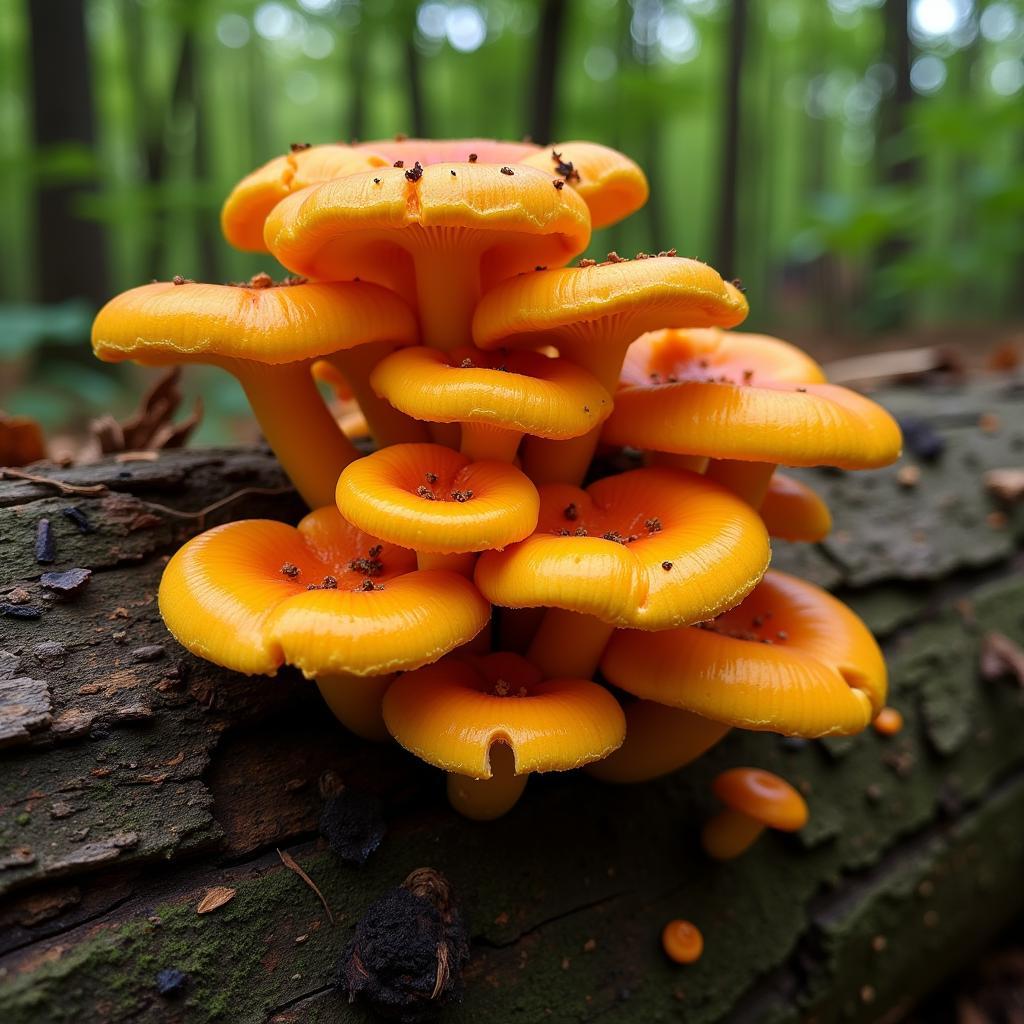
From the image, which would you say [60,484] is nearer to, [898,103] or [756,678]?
[756,678]

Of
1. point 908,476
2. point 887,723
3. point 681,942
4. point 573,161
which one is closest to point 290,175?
point 573,161

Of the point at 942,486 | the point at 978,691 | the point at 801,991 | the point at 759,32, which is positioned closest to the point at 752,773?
the point at 801,991

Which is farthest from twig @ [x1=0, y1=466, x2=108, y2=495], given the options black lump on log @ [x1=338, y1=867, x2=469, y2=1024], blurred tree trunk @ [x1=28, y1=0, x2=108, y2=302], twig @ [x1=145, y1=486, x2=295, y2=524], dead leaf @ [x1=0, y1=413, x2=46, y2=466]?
blurred tree trunk @ [x1=28, y1=0, x2=108, y2=302]

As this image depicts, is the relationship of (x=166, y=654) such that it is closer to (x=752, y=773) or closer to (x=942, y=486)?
(x=752, y=773)

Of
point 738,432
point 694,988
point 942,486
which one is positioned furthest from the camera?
point 942,486

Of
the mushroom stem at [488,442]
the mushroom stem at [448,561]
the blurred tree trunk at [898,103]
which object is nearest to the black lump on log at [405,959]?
the mushroom stem at [448,561]
